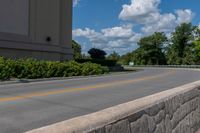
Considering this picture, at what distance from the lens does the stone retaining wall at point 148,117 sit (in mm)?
3163

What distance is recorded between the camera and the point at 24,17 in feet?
110

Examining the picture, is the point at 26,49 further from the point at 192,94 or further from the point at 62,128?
the point at 62,128

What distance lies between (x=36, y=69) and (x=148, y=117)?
22267 mm

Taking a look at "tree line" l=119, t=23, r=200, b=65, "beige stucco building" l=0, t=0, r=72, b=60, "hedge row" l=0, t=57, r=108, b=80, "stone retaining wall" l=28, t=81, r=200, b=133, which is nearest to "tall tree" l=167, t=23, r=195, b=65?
"tree line" l=119, t=23, r=200, b=65

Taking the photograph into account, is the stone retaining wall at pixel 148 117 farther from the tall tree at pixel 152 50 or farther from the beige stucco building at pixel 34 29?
the tall tree at pixel 152 50

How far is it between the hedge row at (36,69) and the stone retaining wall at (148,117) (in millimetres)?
17912

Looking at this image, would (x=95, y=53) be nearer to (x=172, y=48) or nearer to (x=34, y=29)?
(x=34, y=29)

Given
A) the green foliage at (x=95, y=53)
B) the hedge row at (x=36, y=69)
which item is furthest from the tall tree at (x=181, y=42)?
the hedge row at (x=36, y=69)

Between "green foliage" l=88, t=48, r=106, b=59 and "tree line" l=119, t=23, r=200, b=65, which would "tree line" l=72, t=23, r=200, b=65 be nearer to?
"tree line" l=119, t=23, r=200, b=65

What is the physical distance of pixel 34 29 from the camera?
34562 millimetres

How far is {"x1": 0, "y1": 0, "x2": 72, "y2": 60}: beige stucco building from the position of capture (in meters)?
31.5

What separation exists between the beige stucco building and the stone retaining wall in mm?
26147

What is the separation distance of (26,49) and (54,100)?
21746 millimetres

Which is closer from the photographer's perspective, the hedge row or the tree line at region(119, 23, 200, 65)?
the hedge row
